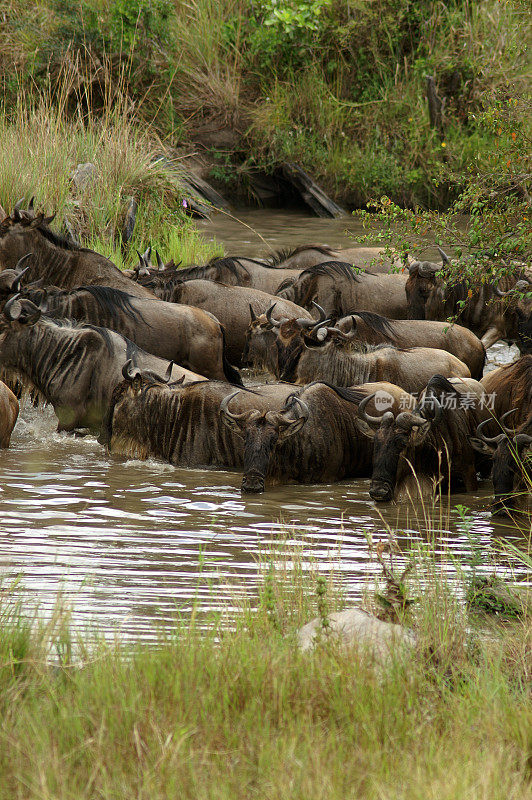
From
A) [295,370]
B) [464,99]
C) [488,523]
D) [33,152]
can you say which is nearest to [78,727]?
[488,523]

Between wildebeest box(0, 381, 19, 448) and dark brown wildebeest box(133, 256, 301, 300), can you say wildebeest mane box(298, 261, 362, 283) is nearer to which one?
dark brown wildebeest box(133, 256, 301, 300)

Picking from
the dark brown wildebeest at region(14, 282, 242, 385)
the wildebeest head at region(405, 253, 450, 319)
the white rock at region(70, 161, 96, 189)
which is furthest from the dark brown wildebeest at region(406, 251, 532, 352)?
the white rock at region(70, 161, 96, 189)

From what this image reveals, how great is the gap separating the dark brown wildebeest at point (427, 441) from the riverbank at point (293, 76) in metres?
13.4

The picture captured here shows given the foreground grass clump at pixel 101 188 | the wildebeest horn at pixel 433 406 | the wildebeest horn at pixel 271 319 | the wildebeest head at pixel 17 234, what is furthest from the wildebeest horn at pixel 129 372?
the foreground grass clump at pixel 101 188

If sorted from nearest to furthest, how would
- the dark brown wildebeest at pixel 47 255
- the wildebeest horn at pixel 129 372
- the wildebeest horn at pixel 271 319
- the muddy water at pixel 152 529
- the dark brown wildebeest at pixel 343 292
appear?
the muddy water at pixel 152 529 < the wildebeest horn at pixel 129 372 < the wildebeest horn at pixel 271 319 < the dark brown wildebeest at pixel 47 255 < the dark brown wildebeest at pixel 343 292

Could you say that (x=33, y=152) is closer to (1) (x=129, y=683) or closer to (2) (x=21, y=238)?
(2) (x=21, y=238)

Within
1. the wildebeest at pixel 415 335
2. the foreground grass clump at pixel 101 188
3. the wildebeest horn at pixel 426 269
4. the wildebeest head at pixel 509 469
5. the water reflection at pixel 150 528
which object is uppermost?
the foreground grass clump at pixel 101 188

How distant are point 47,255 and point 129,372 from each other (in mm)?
3738

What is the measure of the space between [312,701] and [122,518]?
3.37 metres

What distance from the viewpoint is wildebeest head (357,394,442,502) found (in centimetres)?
785

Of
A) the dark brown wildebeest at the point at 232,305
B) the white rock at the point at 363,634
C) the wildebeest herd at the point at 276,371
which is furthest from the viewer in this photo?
the dark brown wildebeest at the point at 232,305

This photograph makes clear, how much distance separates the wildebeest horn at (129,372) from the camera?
8.76 meters

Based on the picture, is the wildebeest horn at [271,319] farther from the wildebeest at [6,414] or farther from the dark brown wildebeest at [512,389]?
the wildebeest at [6,414]

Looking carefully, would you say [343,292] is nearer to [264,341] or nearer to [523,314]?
[264,341]
